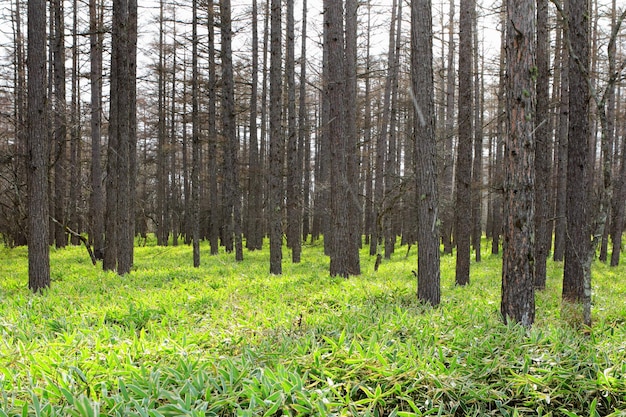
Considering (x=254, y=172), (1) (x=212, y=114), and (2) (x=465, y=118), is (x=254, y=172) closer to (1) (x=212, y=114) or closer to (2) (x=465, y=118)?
(1) (x=212, y=114)

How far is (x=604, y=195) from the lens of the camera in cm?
539

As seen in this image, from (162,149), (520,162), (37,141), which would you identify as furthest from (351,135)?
(162,149)

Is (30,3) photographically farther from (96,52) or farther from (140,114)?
(140,114)

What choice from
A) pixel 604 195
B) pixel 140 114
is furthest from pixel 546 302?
pixel 140 114

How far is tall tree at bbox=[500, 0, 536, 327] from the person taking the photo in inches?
191

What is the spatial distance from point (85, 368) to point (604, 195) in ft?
18.8

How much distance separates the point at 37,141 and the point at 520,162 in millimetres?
7266

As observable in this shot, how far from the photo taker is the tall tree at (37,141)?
23.9 ft

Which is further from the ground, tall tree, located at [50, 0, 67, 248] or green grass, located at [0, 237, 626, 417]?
tall tree, located at [50, 0, 67, 248]

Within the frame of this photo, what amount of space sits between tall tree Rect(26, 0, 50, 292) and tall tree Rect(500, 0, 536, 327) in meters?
7.02

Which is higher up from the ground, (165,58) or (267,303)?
(165,58)

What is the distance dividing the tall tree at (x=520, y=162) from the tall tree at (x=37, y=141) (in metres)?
7.02

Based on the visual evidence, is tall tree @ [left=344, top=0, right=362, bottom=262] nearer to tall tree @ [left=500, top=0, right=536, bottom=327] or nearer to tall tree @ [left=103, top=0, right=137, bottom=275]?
tall tree @ [left=103, top=0, right=137, bottom=275]

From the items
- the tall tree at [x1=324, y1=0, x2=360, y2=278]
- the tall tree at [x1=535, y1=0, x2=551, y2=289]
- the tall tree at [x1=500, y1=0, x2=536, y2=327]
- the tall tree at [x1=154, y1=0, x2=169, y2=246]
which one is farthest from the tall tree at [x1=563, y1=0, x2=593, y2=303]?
the tall tree at [x1=154, y1=0, x2=169, y2=246]
